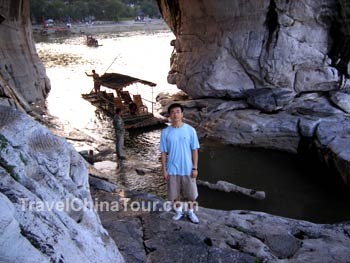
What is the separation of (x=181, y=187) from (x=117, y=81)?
1188cm

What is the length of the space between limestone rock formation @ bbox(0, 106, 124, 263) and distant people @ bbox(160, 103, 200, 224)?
1237 millimetres

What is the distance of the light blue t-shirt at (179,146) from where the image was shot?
4508 millimetres

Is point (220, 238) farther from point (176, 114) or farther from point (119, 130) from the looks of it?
point (119, 130)

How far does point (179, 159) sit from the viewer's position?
15.0 ft

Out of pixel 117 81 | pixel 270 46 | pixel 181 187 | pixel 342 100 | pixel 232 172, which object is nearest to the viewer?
pixel 181 187

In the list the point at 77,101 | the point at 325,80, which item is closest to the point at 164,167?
the point at 325,80

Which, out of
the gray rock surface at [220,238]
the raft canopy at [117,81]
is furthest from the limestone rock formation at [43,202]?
the raft canopy at [117,81]

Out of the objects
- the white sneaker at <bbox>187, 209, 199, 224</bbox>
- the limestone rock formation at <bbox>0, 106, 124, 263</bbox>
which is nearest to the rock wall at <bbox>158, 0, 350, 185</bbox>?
the white sneaker at <bbox>187, 209, 199, 224</bbox>

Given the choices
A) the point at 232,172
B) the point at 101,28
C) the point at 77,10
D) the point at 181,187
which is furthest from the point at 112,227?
the point at 77,10

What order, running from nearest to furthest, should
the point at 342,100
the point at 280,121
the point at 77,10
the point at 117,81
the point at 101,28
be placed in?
the point at 342,100 → the point at 280,121 → the point at 117,81 → the point at 101,28 → the point at 77,10

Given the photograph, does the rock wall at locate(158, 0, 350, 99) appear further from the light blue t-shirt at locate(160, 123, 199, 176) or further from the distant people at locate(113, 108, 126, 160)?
the light blue t-shirt at locate(160, 123, 199, 176)

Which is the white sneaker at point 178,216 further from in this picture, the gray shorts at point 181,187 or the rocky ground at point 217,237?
the gray shorts at point 181,187

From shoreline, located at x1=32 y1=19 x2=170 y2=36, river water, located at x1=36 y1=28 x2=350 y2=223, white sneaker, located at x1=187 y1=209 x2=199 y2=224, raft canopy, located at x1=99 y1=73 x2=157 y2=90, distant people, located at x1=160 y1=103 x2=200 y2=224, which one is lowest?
river water, located at x1=36 y1=28 x2=350 y2=223

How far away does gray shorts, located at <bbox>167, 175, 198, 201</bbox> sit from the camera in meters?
4.71
